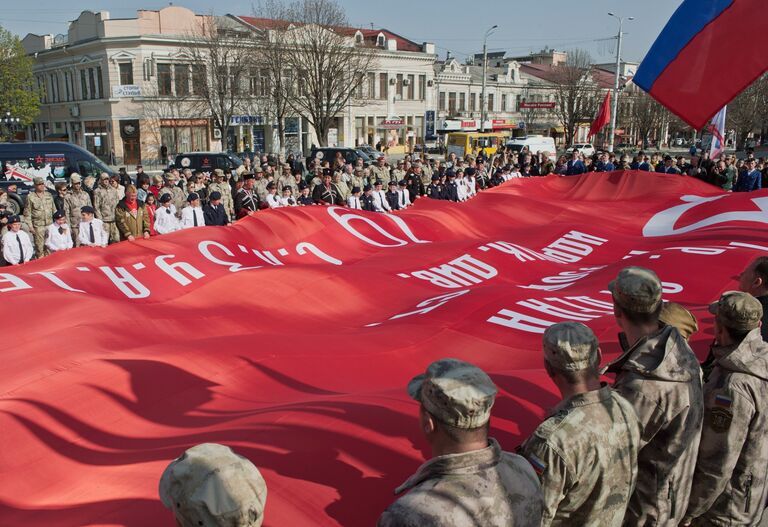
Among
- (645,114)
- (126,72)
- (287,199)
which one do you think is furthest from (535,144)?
(287,199)

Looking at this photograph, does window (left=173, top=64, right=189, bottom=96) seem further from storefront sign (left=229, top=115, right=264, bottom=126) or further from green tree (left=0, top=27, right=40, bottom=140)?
green tree (left=0, top=27, right=40, bottom=140)

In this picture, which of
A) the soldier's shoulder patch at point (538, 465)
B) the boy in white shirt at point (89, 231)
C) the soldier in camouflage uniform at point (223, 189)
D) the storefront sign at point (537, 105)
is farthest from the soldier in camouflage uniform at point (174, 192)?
the storefront sign at point (537, 105)

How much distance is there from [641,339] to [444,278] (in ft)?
17.0

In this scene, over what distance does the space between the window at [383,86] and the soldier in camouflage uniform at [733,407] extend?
58.0 meters

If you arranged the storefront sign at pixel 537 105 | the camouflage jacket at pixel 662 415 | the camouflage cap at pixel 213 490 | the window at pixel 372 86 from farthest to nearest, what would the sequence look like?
the storefront sign at pixel 537 105 < the window at pixel 372 86 < the camouflage jacket at pixel 662 415 < the camouflage cap at pixel 213 490

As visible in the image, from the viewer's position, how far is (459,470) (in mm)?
1975

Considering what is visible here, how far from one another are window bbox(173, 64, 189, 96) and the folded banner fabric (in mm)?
39882

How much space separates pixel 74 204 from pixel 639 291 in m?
12.8

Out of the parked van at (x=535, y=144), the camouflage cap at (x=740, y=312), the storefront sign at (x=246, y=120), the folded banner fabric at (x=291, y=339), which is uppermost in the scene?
the storefront sign at (x=246, y=120)

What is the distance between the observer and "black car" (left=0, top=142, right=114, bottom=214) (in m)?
Result: 20.6

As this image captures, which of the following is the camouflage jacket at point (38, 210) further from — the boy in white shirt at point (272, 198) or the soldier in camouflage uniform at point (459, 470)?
the soldier in camouflage uniform at point (459, 470)

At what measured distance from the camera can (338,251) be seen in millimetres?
9484

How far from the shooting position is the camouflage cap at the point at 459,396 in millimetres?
1941

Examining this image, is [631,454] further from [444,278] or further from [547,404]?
[444,278]
